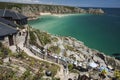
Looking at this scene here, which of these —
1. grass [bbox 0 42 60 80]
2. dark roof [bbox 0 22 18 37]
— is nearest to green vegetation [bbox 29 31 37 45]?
dark roof [bbox 0 22 18 37]

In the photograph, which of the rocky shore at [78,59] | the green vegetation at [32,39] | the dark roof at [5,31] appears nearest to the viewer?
the rocky shore at [78,59]

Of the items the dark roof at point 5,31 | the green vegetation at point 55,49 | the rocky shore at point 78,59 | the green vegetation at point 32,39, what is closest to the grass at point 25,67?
the dark roof at point 5,31

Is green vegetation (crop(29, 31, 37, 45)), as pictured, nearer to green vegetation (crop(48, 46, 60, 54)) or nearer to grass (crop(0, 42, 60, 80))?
green vegetation (crop(48, 46, 60, 54))

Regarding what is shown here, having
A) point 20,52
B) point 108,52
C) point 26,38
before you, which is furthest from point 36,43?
point 108,52

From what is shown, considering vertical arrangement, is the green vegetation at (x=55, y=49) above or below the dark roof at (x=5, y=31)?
below

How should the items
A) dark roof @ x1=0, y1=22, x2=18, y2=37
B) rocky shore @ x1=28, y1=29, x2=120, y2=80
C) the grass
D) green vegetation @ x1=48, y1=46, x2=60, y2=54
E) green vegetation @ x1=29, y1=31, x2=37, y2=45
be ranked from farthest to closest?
green vegetation @ x1=48, y1=46, x2=60, y2=54, green vegetation @ x1=29, y1=31, x2=37, y2=45, dark roof @ x1=0, y1=22, x2=18, y2=37, rocky shore @ x1=28, y1=29, x2=120, y2=80, the grass

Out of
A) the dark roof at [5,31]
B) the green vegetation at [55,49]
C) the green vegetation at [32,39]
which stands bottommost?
the green vegetation at [55,49]

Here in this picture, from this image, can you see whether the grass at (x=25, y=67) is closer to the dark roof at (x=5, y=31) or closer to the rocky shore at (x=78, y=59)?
the dark roof at (x=5, y=31)

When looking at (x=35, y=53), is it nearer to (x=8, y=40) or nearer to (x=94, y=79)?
(x=8, y=40)

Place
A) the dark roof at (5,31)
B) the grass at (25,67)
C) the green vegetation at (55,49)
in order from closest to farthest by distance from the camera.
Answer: the grass at (25,67) → the dark roof at (5,31) → the green vegetation at (55,49)

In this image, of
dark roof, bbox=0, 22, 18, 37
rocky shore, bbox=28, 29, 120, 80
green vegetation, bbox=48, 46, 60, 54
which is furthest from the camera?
green vegetation, bbox=48, 46, 60, 54

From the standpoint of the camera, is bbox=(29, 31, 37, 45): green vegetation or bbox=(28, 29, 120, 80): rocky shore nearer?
bbox=(28, 29, 120, 80): rocky shore
